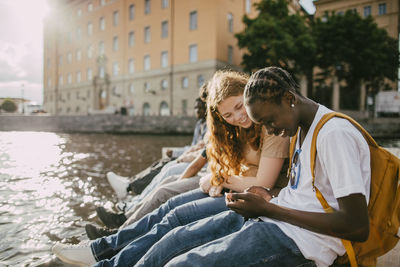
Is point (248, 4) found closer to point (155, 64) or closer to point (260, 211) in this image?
point (155, 64)

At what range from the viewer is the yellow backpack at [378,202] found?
4.31ft

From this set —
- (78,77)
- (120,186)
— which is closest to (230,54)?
(78,77)

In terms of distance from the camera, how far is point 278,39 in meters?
23.6

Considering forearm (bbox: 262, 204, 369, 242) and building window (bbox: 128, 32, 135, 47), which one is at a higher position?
building window (bbox: 128, 32, 135, 47)

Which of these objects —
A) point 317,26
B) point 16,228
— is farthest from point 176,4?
point 16,228

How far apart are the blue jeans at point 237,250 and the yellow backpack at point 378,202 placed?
249 mm

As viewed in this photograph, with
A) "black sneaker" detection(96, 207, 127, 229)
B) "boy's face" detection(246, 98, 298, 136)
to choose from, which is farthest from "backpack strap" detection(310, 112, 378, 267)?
"black sneaker" detection(96, 207, 127, 229)

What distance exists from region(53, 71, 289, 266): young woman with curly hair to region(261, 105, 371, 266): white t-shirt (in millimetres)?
583

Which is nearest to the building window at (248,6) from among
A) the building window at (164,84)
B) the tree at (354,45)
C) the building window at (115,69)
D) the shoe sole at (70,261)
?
the tree at (354,45)

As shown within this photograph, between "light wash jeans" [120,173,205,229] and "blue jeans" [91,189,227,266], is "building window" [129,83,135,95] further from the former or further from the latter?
"blue jeans" [91,189,227,266]

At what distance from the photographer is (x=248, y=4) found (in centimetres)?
3341

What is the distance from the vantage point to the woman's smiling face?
2266 mm

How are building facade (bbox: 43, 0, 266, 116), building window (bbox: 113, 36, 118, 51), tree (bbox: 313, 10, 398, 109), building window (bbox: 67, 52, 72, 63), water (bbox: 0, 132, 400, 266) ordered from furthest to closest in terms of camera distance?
building window (bbox: 67, 52, 72, 63)
building window (bbox: 113, 36, 118, 51)
building facade (bbox: 43, 0, 266, 116)
tree (bbox: 313, 10, 398, 109)
water (bbox: 0, 132, 400, 266)

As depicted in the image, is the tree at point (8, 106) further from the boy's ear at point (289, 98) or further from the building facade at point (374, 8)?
the boy's ear at point (289, 98)
